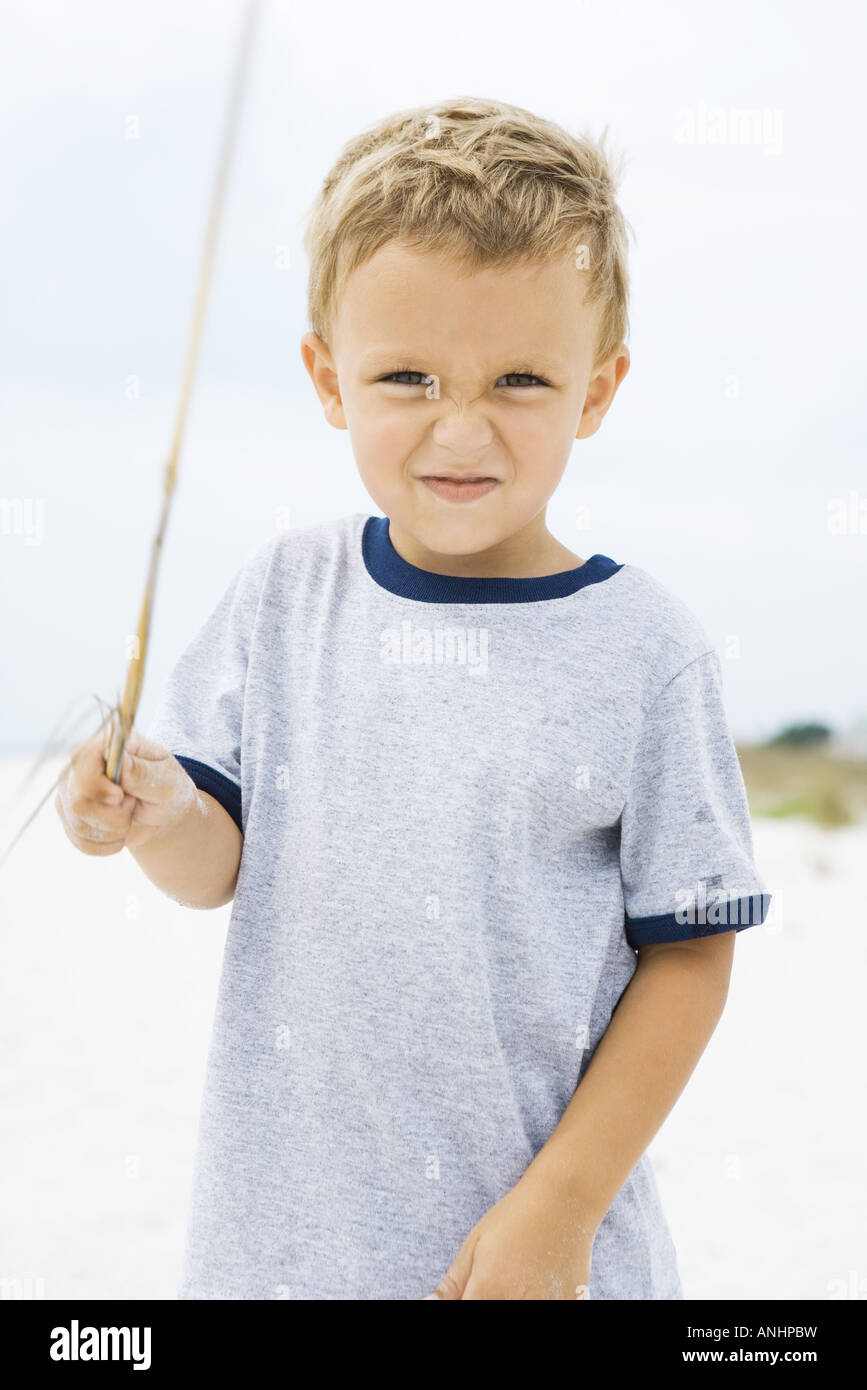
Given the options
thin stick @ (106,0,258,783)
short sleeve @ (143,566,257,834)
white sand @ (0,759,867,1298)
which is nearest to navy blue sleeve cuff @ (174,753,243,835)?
short sleeve @ (143,566,257,834)

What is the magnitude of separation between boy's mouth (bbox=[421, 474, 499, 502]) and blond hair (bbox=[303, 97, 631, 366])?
10 centimetres

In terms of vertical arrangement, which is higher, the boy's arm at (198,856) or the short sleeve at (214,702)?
the short sleeve at (214,702)

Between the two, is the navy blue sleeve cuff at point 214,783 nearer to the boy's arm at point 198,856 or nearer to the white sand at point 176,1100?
Result: the boy's arm at point 198,856

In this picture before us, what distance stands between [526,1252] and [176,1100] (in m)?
1.87

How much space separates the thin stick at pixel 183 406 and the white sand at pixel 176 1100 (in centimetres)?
64

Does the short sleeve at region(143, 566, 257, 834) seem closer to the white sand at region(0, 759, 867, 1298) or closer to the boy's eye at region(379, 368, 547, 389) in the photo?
the boy's eye at region(379, 368, 547, 389)

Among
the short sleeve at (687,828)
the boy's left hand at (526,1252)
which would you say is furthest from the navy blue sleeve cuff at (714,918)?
the boy's left hand at (526,1252)

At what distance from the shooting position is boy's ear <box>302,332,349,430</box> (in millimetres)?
622

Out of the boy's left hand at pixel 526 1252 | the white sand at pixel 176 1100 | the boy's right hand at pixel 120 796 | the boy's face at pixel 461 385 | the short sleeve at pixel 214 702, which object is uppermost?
the boy's face at pixel 461 385

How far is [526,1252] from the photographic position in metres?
0.51

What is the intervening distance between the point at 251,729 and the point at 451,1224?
26 centimetres

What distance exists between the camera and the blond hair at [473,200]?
21.3 inches

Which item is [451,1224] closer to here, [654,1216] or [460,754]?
[654,1216]

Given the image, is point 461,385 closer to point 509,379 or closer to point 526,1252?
point 509,379
